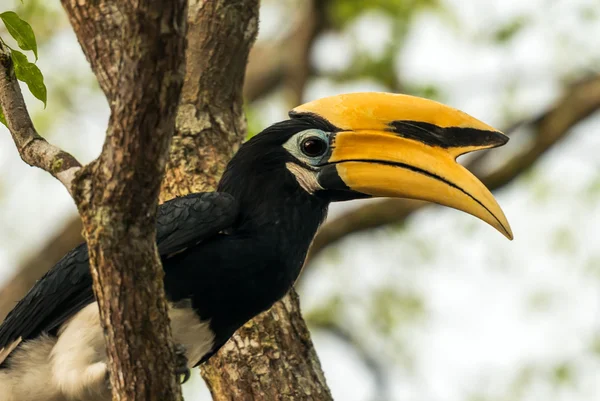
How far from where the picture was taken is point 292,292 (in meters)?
4.48

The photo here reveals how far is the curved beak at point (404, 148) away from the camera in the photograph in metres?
3.69

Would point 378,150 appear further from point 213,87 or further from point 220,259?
point 213,87

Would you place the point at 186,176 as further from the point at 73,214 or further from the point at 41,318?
the point at 73,214

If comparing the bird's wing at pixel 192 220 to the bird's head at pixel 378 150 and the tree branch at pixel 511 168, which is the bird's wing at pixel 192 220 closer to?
the bird's head at pixel 378 150

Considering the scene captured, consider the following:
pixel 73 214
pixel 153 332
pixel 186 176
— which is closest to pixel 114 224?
pixel 153 332

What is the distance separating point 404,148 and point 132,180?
150 cm

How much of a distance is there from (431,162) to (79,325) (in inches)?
57.2

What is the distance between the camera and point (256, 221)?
3693mm

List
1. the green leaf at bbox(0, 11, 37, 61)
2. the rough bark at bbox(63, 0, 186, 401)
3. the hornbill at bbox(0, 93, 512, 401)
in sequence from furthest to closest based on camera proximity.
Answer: the hornbill at bbox(0, 93, 512, 401) < the green leaf at bbox(0, 11, 37, 61) < the rough bark at bbox(63, 0, 186, 401)

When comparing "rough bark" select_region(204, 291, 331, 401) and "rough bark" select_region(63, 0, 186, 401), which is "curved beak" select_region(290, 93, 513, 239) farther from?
"rough bark" select_region(63, 0, 186, 401)

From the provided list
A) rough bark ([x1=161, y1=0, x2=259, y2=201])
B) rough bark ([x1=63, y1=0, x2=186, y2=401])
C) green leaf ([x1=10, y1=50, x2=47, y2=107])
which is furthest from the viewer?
rough bark ([x1=161, y1=0, x2=259, y2=201])

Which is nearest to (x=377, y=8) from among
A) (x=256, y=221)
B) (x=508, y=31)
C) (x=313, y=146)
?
(x=508, y=31)

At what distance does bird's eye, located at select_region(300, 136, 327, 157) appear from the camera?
12.6ft

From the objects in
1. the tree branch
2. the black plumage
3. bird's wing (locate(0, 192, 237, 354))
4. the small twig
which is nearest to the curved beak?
the black plumage
